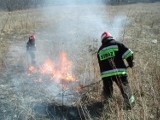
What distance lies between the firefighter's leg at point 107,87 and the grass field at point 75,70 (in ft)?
0.66

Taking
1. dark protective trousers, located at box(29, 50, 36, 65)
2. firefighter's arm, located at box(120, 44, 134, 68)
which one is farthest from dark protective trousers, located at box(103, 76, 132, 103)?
dark protective trousers, located at box(29, 50, 36, 65)

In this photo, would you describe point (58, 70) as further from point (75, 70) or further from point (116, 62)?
point (116, 62)

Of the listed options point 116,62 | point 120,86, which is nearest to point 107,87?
point 120,86

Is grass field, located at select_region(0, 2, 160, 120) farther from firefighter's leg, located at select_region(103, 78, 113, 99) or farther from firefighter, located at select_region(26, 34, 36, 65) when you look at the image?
firefighter, located at select_region(26, 34, 36, 65)

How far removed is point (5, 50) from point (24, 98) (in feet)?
19.1

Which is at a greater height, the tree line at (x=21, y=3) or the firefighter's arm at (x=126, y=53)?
the tree line at (x=21, y=3)

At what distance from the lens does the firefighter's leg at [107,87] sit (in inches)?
257

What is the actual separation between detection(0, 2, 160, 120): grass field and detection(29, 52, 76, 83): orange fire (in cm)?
27

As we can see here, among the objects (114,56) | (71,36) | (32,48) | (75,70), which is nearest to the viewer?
(114,56)

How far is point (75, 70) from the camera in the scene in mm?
9078

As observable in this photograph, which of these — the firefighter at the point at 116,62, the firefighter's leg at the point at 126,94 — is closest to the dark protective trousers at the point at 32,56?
the firefighter at the point at 116,62

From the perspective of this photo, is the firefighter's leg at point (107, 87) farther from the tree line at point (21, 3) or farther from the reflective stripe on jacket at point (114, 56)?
the tree line at point (21, 3)

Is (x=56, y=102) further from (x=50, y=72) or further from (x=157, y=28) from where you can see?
(x=157, y=28)

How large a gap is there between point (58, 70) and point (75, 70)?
59 centimetres
